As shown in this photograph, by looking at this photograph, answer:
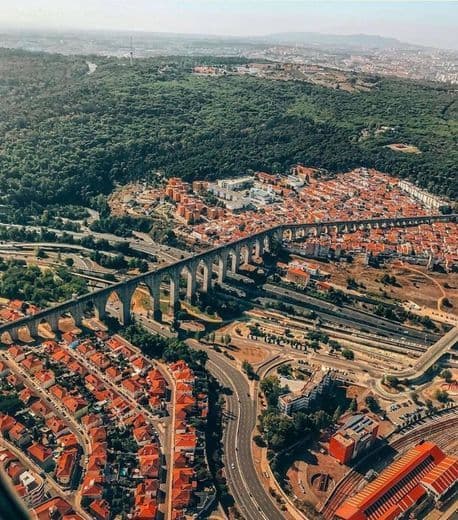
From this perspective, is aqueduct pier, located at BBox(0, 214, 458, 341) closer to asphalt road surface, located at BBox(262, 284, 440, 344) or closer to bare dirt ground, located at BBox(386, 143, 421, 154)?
asphalt road surface, located at BBox(262, 284, 440, 344)

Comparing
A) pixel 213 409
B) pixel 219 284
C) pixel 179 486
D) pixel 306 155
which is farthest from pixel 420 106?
pixel 179 486

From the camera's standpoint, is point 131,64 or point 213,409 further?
point 131,64

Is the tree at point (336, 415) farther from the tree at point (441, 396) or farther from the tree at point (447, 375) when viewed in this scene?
the tree at point (447, 375)

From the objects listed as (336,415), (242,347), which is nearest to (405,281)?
(242,347)

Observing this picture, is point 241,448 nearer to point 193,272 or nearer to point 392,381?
point 392,381

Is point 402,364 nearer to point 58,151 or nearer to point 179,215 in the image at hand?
point 179,215

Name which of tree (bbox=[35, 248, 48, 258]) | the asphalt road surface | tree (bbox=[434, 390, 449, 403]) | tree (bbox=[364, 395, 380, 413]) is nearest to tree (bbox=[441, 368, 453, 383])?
tree (bbox=[434, 390, 449, 403])

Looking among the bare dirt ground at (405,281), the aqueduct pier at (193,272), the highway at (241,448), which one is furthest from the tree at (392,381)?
the aqueduct pier at (193,272)
